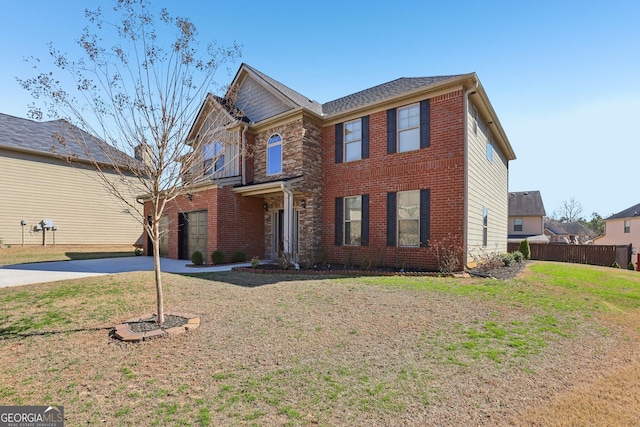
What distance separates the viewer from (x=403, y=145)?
416 inches

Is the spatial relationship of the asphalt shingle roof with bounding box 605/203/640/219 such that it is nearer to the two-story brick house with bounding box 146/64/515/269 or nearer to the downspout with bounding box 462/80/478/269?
the two-story brick house with bounding box 146/64/515/269

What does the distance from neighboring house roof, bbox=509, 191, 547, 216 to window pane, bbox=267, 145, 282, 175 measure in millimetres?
30453

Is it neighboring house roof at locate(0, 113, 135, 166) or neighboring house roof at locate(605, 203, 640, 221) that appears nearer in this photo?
neighboring house roof at locate(0, 113, 135, 166)

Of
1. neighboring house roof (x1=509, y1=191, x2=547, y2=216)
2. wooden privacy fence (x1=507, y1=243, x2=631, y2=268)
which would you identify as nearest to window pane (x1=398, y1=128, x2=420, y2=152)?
wooden privacy fence (x1=507, y1=243, x2=631, y2=268)

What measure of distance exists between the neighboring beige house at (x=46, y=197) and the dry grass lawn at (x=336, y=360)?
Answer: 14.6 metres

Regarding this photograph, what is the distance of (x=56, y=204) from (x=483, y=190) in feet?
75.1

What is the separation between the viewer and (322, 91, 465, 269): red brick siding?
9387 millimetres

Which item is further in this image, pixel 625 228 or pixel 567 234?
pixel 567 234

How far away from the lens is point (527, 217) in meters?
33.2

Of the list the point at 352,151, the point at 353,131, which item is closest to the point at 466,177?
the point at 352,151

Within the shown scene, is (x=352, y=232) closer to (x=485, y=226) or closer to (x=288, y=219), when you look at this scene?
(x=288, y=219)

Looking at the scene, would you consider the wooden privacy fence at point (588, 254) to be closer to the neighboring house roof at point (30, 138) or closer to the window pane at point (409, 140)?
the window pane at point (409, 140)

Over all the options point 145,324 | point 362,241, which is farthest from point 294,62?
point 145,324

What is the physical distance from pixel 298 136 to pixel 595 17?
348 inches
